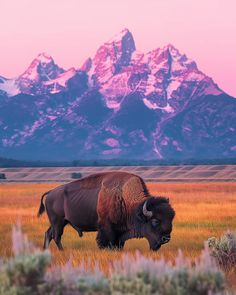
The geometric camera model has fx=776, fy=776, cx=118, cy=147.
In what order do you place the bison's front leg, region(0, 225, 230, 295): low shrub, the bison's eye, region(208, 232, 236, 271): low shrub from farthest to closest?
the bison's front leg, the bison's eye, region(208, 232, 236, 271): low shrub, region(0, 225, 230, 295): low shrub

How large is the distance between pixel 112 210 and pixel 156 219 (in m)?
1.56

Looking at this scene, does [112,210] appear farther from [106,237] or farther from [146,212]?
[146,212]

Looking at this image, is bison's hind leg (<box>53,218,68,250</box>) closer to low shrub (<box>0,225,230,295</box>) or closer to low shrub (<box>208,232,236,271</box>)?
low shrub (<box>208,232,236,271</box>)

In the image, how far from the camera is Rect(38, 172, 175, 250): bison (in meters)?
14.2

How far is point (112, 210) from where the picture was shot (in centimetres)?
1546

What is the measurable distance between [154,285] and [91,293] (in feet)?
1.54

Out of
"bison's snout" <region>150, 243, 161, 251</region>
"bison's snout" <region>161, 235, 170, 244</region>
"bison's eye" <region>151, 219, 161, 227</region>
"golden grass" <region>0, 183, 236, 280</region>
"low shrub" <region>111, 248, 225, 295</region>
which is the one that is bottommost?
"golden grass" <region>0, 183, 236, 280</region>

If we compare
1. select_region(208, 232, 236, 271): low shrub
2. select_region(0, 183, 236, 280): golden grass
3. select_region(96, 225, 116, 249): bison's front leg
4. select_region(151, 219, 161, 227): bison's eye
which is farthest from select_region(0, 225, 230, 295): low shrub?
select_region(96, 225, 116, 249): bison's front leg

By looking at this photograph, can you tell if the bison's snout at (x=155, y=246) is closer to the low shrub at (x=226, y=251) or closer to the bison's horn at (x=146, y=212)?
the bison's horn at (x=146, y=212)

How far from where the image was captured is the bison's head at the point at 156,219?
1391 centimetres

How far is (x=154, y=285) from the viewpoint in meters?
5.63

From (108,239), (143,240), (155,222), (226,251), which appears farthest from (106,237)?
(226,251)

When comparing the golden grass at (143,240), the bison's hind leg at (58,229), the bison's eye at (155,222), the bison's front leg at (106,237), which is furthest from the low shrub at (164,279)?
the bison's hind leg at (58,229)

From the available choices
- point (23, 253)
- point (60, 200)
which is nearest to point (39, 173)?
point (60, 200)
